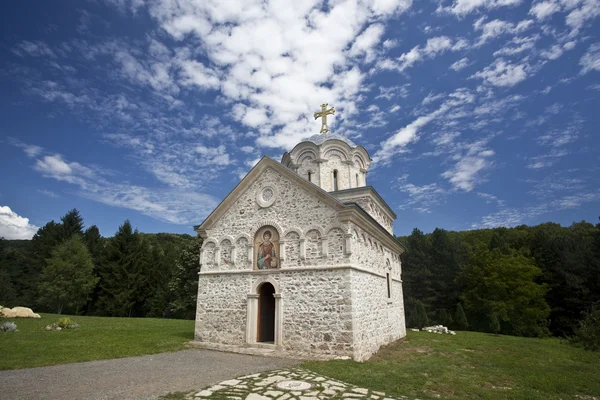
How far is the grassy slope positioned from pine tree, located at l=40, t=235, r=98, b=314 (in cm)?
2748

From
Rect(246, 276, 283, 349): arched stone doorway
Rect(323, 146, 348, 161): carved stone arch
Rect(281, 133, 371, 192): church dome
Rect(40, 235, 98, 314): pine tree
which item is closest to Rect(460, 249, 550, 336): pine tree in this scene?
Rect(281, 133, 371, 192): church dome

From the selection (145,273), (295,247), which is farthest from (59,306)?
(295,247)

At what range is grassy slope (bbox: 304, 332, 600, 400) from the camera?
706 cm

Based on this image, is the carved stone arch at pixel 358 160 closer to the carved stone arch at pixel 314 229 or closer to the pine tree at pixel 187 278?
the carved stone arch at pixel 314 229

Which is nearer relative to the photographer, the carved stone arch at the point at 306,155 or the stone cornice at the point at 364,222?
the stone cornice at the point at 364,222

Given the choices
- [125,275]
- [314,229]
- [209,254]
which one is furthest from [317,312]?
[125,275]

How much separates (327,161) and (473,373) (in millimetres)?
11827

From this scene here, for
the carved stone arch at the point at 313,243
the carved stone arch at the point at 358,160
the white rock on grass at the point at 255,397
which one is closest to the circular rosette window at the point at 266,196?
the carved stone arch at the point at 313,243

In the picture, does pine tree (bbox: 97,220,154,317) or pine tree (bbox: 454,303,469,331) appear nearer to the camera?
pine tree (bbox: 454,303,469,331)

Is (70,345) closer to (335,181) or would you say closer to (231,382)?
(231,382)

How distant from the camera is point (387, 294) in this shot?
15367 millimetres

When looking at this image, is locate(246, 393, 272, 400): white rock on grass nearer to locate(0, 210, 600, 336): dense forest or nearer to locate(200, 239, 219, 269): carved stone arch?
locate(200, 239, 219, 269): carved stone arch

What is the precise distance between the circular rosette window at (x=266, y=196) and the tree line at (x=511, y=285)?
61.2ft

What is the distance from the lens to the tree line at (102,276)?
2845 centimetres
